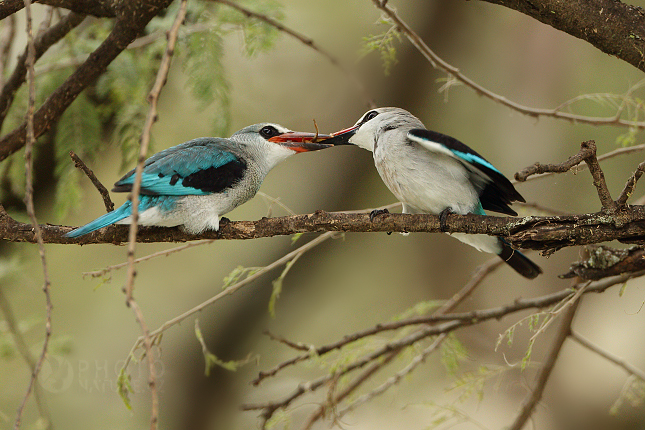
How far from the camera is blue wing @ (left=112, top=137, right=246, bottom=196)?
2613mm

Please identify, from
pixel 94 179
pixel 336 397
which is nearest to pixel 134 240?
pixel 94 179

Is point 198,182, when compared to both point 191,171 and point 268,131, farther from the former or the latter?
point 268,131

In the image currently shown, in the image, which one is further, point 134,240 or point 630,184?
point 630,184

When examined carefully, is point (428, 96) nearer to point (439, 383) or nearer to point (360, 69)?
point (360, 69)

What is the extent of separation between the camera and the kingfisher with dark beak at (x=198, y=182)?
2.56 meters

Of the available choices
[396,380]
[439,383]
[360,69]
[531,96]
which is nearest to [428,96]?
[360,69]

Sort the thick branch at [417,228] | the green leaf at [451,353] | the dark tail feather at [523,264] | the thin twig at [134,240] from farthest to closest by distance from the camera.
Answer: the green leaf at [451,353] → the dark tail feather at [523,264] → the thick branch at [417,228] → the thin twig at [134,240]

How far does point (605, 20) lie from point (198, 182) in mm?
1765

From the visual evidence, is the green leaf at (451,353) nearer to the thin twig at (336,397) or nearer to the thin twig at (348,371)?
the thin twig at (348,371)

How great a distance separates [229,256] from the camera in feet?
20.0

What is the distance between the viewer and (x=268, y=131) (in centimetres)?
327

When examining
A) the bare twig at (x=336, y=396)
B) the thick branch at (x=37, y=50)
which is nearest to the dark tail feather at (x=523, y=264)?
the bare twig at (x=336, y=396)

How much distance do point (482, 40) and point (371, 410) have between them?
455 centimetres

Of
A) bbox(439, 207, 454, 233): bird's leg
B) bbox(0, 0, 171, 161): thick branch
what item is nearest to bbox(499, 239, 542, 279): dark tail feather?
bbox(439, 207, 454, 233): bird's leg
